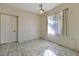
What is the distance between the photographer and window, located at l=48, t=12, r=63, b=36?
14.9ft

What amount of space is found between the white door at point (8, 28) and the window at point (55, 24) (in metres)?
2.37

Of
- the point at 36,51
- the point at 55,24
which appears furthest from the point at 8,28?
the point at 55,24

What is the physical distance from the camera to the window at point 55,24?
4547 mm

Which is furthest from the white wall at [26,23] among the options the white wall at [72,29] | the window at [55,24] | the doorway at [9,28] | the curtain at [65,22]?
the curtain at [65,22]

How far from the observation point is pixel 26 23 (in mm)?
6164

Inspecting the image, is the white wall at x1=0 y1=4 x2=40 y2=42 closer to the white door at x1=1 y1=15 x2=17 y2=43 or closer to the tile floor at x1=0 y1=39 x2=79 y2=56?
the white door at x1=1 y1=15 x2=17 y2=43

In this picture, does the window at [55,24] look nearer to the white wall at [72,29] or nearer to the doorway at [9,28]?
the white wall at [72,29]

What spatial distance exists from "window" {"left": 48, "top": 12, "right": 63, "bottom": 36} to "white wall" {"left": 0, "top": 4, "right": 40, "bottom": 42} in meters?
1.53

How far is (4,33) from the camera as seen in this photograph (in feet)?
16.9

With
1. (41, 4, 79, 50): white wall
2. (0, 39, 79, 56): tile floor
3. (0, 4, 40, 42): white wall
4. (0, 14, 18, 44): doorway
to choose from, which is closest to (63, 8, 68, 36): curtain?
(41, 4, 79, 50): white wall

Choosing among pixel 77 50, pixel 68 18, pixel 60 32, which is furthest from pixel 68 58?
pixel 60 32

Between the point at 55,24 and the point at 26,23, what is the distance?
2211mm

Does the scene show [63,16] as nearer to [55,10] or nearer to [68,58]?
[55,10]

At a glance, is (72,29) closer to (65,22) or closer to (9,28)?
(65,22)
